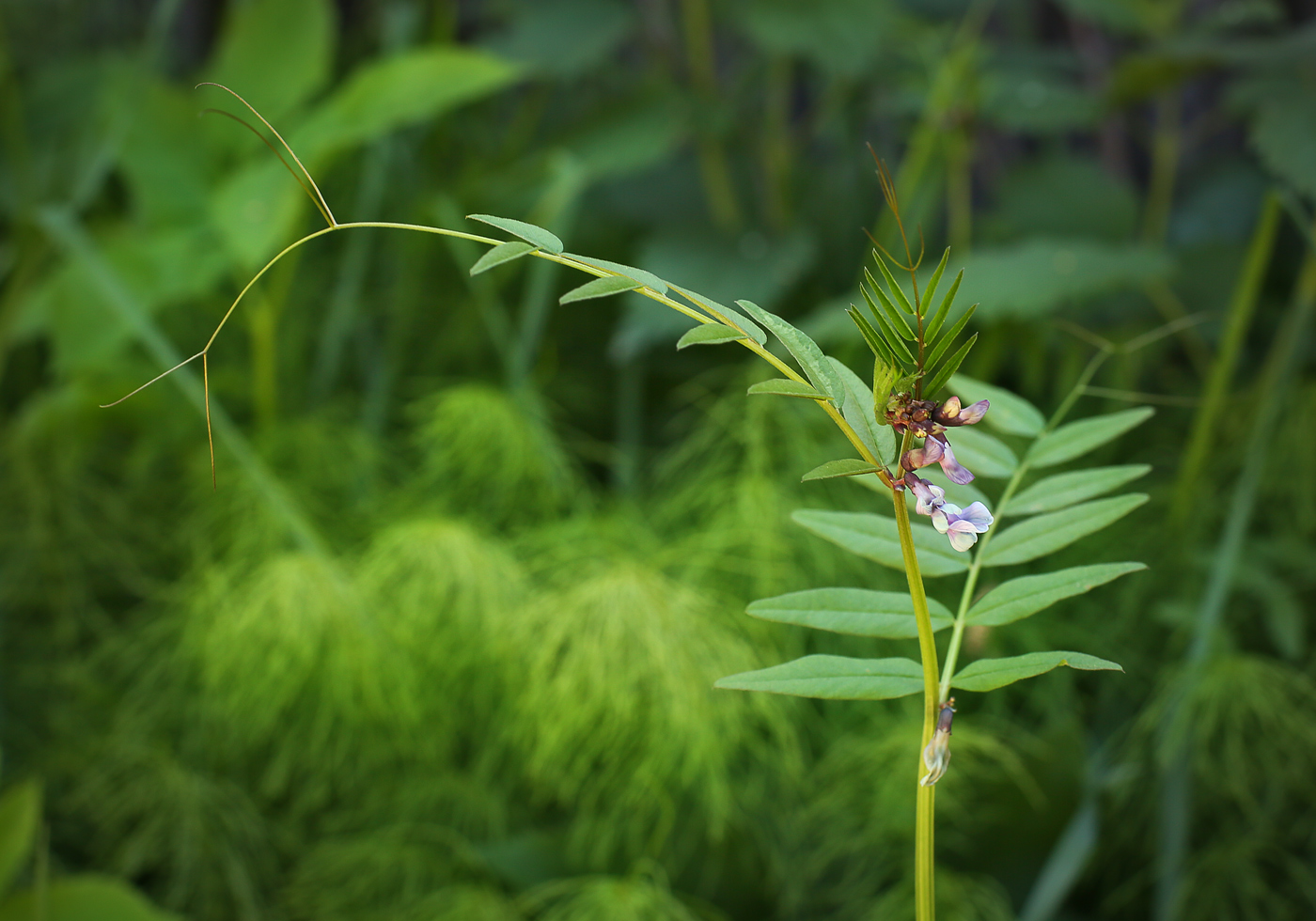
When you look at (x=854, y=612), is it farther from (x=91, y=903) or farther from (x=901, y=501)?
(x=91, y=903)

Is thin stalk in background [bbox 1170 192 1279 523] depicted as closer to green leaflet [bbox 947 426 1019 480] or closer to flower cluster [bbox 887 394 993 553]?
green leaflet [bbox 947 426 1019 480]

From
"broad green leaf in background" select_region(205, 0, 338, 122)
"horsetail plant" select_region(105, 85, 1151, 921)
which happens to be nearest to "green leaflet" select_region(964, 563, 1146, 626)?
"horsetail plant" select_region(105, 85, 1151, 921)

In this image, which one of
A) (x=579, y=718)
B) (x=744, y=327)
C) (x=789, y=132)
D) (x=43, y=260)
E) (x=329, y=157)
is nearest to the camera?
(x=744, y=327)

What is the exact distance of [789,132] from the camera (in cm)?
89

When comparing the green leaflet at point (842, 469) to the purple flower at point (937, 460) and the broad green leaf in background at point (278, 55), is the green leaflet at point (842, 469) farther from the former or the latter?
the broad green leaf in background at point (278, 55)

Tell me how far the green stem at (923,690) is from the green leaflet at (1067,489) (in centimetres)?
6

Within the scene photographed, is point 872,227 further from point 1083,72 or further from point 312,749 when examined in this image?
point 312,749

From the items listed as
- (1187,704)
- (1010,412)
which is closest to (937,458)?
(1010,412)

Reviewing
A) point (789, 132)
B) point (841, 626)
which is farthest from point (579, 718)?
point (789, 132)

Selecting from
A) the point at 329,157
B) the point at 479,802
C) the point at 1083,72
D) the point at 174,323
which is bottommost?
the point at 479,802

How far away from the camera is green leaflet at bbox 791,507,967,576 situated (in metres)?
0.20

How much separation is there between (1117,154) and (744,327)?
2.79 feet

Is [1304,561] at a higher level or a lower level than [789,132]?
lower

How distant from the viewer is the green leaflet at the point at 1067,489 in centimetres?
21
